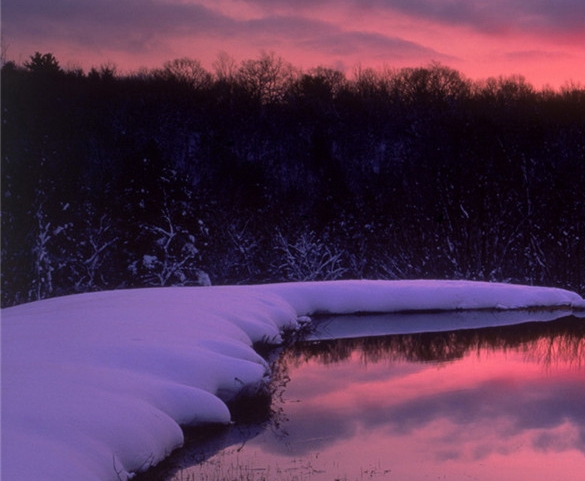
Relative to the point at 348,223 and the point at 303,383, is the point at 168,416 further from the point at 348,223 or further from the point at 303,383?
the point at 348,223

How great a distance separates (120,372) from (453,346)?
6409 mm

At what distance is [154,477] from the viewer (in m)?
6.20

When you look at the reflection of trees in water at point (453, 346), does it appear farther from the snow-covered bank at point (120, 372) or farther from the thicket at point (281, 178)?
the thicket at point (281, 178)

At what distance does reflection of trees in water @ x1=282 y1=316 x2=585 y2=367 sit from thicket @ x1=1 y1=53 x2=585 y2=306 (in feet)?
20.7

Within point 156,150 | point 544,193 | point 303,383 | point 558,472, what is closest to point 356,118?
point 544,193

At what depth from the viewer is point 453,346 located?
40.1 feet

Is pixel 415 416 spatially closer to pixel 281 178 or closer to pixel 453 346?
pixel 453 346

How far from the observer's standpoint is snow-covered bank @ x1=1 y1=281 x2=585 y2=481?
5488 mm

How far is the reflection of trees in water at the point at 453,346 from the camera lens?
11.5 m

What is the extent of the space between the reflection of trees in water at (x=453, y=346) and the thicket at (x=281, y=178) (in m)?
6.30

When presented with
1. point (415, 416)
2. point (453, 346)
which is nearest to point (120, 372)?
point (415, 416)

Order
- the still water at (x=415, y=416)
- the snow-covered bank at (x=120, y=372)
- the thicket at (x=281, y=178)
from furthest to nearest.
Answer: the thicket at (x=281, y=178) < the still water at (x=415, y=416) < the snow-covered bank at (x=120, y=372)

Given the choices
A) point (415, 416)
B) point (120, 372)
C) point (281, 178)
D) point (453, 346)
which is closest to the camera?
point (120, 372)

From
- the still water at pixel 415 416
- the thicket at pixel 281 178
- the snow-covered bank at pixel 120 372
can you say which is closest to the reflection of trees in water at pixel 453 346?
the still water at pixel 415 416
